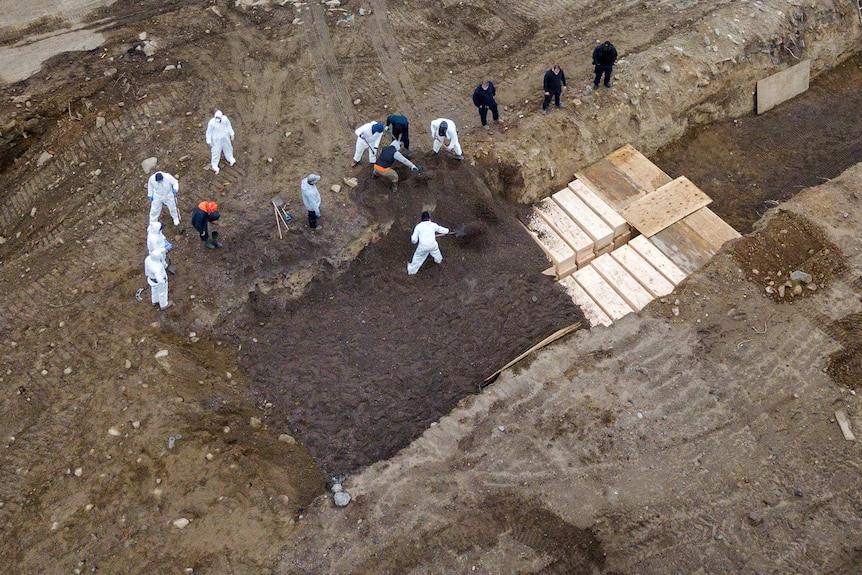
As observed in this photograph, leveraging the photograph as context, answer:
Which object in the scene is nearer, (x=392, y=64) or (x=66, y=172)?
(x=66, y=172)

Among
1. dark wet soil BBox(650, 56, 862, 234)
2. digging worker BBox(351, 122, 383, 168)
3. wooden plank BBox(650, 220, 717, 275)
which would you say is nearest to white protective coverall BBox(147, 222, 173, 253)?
digging worker BBox(351, 122, 383, 168)

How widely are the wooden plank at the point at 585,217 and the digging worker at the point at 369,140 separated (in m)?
3.44

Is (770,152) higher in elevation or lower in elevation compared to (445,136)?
lower

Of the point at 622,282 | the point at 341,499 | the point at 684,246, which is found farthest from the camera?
the point at 684,246

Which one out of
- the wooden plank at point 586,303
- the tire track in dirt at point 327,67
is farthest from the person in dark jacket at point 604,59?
the tire track in dirt at point 327,67

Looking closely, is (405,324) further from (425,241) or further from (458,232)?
(458,232)

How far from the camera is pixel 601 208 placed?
10703mm

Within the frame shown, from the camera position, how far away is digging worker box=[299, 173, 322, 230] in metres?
9.24

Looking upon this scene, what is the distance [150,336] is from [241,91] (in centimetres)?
574

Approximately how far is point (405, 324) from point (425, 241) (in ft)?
4.58

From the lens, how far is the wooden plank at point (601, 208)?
10.5m

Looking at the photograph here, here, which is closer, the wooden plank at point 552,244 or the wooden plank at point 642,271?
the wooden plank at point 642,271

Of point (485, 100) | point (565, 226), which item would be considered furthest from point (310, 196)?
point (565, 226)

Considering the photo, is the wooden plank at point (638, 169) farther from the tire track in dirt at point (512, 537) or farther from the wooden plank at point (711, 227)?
the tire track in dirt at point (512, 537)
